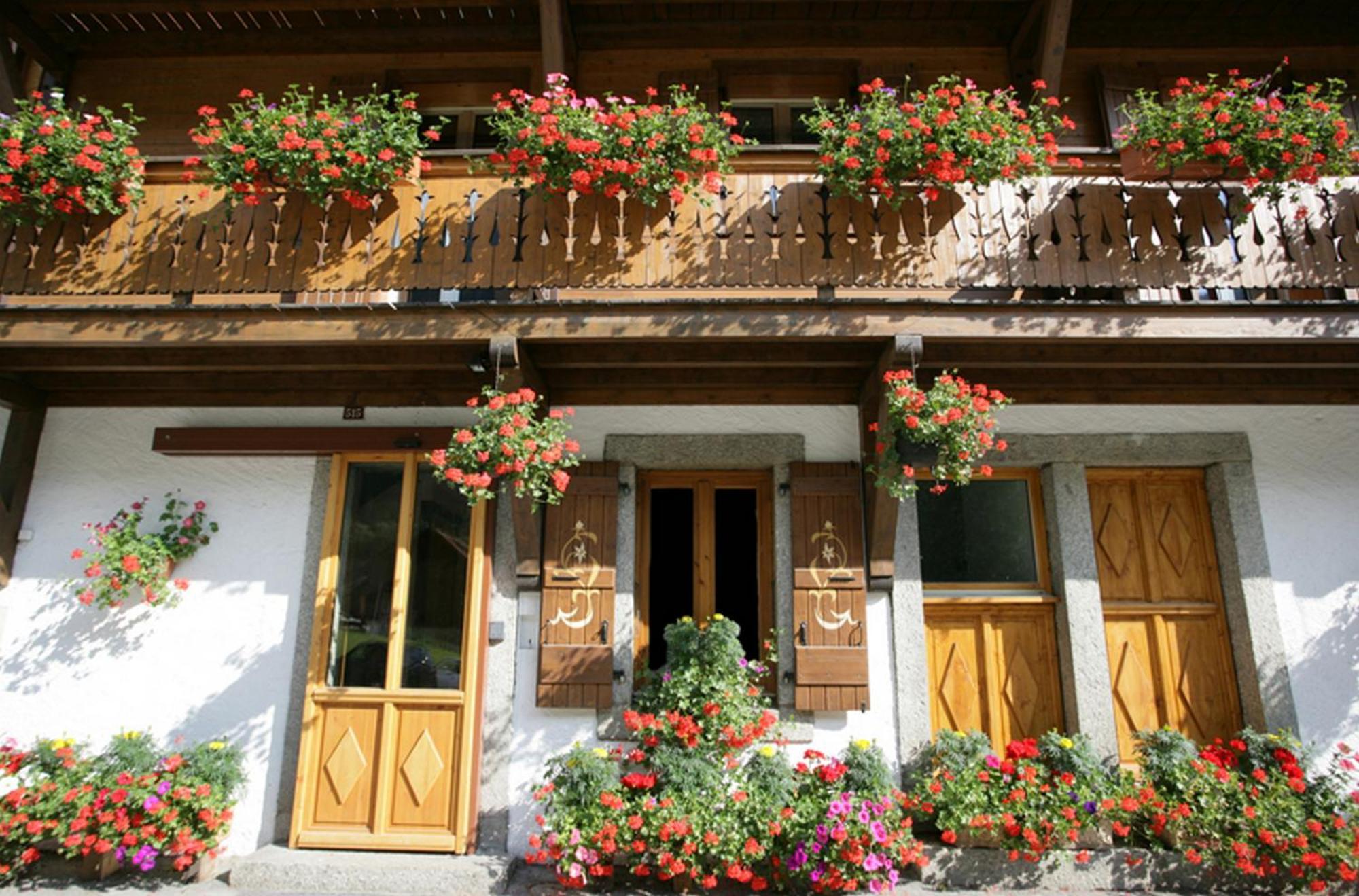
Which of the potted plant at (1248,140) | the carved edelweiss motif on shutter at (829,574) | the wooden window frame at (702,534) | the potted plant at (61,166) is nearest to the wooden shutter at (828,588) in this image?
the carved edelweiss motif on shutter at (829,574)

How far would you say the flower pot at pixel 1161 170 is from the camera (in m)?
5.20

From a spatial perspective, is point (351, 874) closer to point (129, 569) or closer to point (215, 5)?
point (129, 569)

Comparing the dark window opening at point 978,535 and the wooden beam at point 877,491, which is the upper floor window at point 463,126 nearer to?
the wooden beam at point 877,491

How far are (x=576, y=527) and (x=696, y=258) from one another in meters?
2.05

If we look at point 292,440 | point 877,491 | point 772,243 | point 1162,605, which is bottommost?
point 1162,605

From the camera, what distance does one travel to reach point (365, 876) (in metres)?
4.91

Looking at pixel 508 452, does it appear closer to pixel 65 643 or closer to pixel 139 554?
pixel 139 554

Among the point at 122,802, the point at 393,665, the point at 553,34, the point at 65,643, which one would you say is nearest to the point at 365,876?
the point at 393,665

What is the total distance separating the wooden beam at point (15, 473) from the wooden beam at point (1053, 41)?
8.08 meters

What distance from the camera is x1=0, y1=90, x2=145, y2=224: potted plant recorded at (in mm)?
5184

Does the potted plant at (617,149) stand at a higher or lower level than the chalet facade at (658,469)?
higher

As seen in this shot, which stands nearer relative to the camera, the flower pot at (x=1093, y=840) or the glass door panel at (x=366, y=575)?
the flower pot at (x=1093, y=840)

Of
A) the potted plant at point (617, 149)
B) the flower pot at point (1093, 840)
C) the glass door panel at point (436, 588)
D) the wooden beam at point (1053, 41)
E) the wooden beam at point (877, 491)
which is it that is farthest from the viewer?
the wooden beam at point (1053, 41)

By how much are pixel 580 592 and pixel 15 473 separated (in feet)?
13.9
